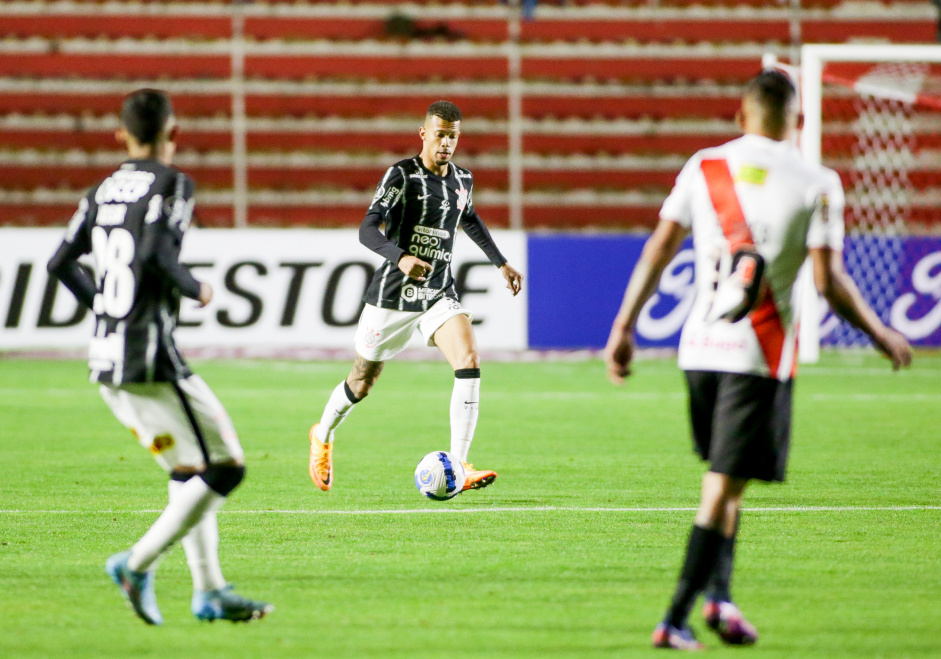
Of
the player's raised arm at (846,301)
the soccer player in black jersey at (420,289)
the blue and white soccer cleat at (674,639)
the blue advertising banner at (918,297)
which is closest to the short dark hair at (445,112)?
the soccer player in black jersey at (420,289)

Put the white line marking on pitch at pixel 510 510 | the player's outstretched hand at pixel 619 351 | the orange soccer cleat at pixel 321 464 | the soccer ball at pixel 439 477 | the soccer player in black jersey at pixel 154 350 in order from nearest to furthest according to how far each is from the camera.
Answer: the player's outstretched hand at pixel 619 351, the soccer player in black jersey at pixel 154 350, the white line marking on pitch at pixel 510 510, the soccer ball at pixel 439 477, the orange soccer cleat at pixel 321 464

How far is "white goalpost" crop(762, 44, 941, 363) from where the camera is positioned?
1411 cm

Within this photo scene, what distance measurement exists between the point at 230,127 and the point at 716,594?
17.4 meters

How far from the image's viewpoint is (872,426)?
10.1 meters

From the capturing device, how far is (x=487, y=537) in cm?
589

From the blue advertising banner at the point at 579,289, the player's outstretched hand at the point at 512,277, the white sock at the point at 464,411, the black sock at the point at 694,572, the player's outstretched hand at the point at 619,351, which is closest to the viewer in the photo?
the black sock at the point at 694,572

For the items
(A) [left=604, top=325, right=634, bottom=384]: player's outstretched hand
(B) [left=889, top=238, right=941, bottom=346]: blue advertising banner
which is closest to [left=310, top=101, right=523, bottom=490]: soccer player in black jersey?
(A) [left=604, top=325, right=634, bottom=384]: player's outstretched hand

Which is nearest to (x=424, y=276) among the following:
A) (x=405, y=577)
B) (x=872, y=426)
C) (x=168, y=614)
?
(x=405, y=577)

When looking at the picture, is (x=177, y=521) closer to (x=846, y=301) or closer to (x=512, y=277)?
(x=846, y=301)

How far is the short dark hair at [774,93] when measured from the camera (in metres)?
4.07

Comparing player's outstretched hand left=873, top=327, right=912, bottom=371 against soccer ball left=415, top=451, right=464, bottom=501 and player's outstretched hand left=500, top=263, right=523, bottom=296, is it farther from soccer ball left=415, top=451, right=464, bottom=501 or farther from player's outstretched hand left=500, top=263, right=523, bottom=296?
player's outstretched hand left=500, top=263, right=523, bottom=296

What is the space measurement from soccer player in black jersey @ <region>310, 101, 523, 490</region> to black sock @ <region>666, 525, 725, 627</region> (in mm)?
3168

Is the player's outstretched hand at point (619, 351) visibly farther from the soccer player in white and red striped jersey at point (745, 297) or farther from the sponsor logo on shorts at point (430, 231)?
the sponsor logo on shorts at point (430, 231)

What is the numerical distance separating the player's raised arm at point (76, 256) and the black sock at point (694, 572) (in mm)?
2053
